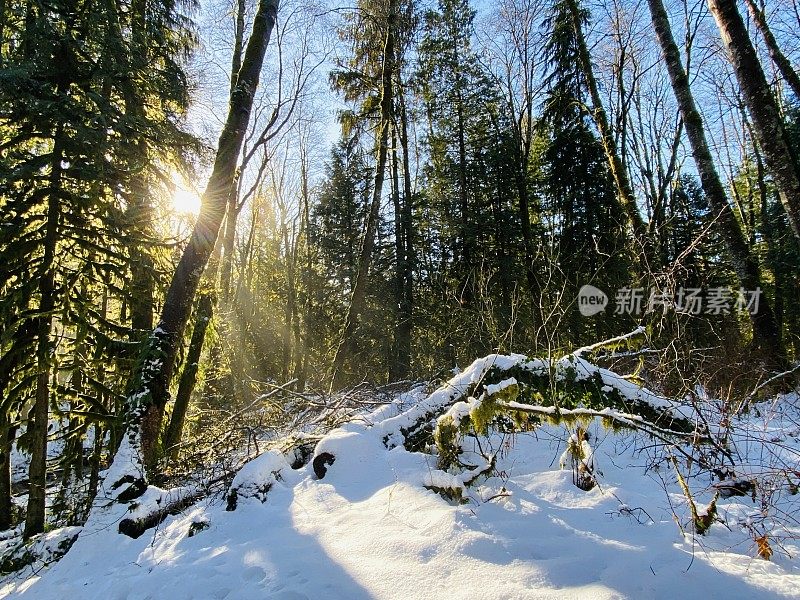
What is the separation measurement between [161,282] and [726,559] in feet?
22.3

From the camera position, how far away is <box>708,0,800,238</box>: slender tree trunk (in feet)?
14.1

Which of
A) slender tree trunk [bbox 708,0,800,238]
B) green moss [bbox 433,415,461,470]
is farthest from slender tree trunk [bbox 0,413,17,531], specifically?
slender tree trunk [bbox 708,0,800,238]

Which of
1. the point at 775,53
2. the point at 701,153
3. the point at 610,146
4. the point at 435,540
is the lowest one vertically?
the point at 435,540

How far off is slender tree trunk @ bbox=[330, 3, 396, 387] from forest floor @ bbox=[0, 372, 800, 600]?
5.96 meters

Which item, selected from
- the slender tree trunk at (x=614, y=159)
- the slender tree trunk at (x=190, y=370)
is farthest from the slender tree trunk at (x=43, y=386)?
the slender tree trunk at (x=614, y=159)

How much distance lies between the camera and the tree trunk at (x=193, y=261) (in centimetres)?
513

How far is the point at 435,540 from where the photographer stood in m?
2.52

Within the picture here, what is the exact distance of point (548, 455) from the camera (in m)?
4.05

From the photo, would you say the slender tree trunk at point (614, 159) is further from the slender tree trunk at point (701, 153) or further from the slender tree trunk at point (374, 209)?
the slender tree trunk at point (374, 209)

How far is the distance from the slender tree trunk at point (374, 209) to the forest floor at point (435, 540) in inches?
235

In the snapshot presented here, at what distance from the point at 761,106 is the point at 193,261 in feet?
→ 22.4

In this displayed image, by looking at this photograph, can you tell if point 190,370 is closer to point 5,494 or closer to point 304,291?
point 5,494

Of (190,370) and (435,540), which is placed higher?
(190,370)

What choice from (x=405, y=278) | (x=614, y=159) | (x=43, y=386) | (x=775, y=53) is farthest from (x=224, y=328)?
(x=775, y=53)
